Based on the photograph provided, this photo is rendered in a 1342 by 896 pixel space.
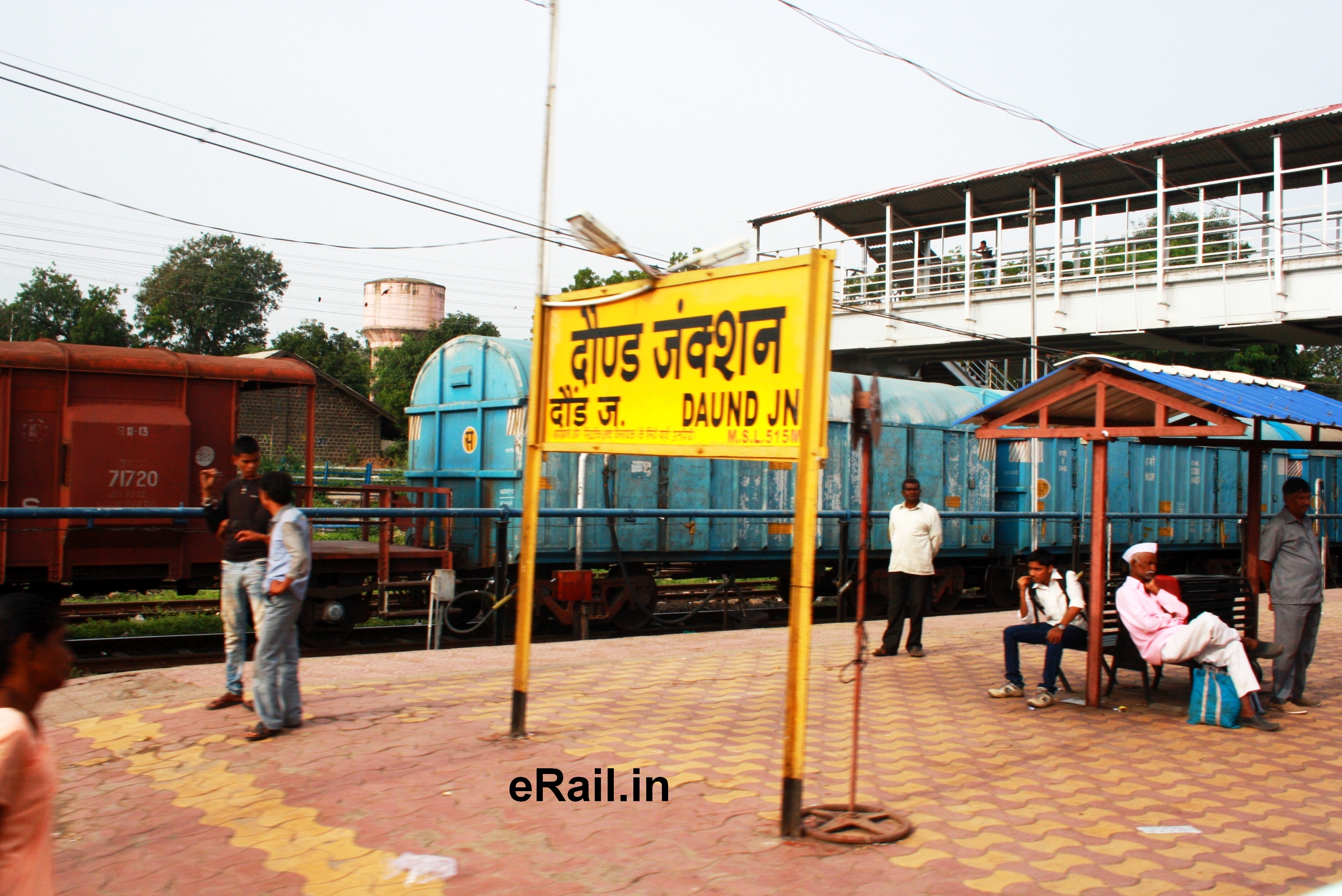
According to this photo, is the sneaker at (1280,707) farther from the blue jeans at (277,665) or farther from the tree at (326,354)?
the tree at (326,354)

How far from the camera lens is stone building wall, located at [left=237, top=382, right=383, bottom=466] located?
31562mm

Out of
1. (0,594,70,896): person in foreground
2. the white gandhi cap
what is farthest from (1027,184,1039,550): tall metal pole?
(0,594,70,896): person in foreground

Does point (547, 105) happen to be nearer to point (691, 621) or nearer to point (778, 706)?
point (778, 706)

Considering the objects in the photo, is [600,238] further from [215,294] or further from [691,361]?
[215,294]

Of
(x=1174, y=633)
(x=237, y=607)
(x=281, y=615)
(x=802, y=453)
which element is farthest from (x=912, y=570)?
(x=237, y=607)

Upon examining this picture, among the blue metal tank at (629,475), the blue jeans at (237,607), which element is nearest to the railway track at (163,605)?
the blue metal tank at (629,475)

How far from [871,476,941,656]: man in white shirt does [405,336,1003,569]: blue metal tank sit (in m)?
1.46

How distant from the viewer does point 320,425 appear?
33.7 metres

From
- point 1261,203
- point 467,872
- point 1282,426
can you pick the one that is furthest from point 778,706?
point 1261,203

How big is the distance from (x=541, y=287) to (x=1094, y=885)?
5.10 metres

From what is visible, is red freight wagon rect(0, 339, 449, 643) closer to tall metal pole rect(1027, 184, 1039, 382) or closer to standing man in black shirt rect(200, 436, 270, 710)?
standing man in black shirt rect(200, 436, 270, 710)

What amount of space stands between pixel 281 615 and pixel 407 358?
39647 mm

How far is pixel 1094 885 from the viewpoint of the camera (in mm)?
3615

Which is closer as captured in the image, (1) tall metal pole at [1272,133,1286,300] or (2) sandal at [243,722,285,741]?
(2) sandal at [243,722,285,741]
